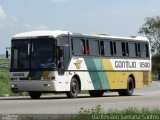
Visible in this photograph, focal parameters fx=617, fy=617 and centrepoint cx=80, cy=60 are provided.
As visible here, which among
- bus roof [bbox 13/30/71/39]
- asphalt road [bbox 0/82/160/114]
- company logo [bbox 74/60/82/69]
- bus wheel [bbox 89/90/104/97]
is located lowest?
asphalt road [bbox 0/82/160/114]

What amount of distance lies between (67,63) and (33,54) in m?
1.74

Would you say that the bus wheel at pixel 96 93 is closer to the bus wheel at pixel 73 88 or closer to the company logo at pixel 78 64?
the bus wheel at pixel 73 88

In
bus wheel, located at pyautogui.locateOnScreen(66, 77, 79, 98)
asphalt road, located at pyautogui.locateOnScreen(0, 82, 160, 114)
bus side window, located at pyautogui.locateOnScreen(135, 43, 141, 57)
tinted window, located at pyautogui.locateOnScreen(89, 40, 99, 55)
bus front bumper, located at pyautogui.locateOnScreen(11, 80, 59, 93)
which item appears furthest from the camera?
bus side window, located at pyautogui.locateOnScreen(135, 43, 141, 57)

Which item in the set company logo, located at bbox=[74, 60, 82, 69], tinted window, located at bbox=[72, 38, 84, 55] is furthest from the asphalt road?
tinted window, located at bbox=[72, 38, 84, 55]

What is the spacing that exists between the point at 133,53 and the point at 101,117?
69.7 ft

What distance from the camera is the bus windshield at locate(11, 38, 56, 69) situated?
96.6 feet

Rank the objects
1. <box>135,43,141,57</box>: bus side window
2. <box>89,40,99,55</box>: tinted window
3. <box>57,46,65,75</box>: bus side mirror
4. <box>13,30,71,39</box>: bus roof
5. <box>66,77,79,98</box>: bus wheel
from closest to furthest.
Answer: <box>57,46,65,75</box>: bus side mirror
<box>13,30,71,39</box>: bus roof
<box>66,77,79,98</box>: bus wheel
<box>89,40,99,55</box>: tinted window
<box>135,43,141,57</box>: bus side window

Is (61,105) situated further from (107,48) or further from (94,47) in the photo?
(107,48)

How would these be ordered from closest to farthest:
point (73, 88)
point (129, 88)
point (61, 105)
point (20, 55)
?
point (61, 105)
point (20, 55)
point (73, 88)
point (129, 88)

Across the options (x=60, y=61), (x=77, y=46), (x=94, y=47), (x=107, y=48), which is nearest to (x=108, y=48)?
(x=107, y=48)

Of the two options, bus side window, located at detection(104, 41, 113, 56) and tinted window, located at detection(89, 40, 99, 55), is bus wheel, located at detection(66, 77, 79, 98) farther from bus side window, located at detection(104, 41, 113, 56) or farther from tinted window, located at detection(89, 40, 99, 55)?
bus side window, located at detection(104, 41, 113, 56)

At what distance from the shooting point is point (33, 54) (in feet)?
97.2

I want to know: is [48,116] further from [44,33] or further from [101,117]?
[44,33]

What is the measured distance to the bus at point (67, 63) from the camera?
29500 millimetres
